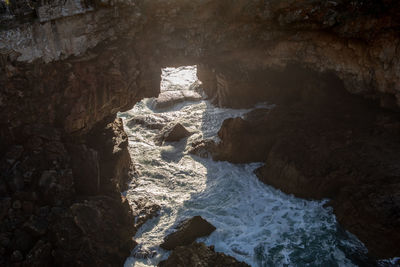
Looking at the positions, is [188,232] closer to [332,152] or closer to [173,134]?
[332,152]

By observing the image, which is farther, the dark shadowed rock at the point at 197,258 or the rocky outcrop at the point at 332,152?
the rocky outcrop at the point at 332,152

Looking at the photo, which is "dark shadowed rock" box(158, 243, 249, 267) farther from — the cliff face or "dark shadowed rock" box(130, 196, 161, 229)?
the cliff face

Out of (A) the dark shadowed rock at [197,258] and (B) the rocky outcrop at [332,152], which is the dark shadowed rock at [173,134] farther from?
(A) the dark shadowed rock at [197,258]

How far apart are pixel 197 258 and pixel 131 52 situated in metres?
8.23

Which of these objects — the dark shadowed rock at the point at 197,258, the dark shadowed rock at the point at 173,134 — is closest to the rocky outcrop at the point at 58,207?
the dark shadowed rock at the point at 197,258

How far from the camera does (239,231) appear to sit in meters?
12.8

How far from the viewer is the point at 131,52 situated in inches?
562

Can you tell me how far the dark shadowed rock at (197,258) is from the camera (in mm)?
10680

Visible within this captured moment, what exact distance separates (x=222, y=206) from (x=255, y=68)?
7.58 metres

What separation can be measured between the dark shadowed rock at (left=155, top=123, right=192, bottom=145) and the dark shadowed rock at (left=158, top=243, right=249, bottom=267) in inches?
327

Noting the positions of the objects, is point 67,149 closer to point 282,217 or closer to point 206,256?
point 206,256

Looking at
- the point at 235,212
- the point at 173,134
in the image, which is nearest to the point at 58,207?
the point at 235,212

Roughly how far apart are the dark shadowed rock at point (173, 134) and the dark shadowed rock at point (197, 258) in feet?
27.2

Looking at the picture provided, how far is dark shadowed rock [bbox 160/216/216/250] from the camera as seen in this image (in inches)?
474
